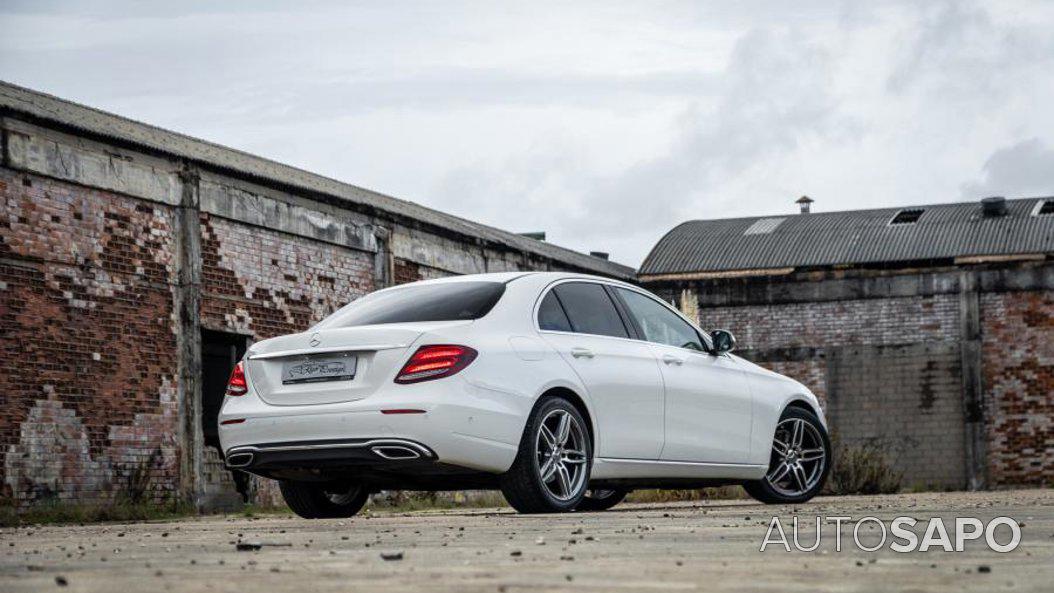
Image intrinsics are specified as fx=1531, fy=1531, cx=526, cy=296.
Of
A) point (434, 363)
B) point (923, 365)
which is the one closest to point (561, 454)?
point (434, 363)

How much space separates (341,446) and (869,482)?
9.80 m

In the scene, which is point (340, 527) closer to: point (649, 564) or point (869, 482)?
point (649, 564)

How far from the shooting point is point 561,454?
8.50m

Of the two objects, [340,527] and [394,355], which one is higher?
[394,355]

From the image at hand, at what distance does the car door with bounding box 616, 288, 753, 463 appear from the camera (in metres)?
9.45

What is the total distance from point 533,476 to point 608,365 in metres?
1.04

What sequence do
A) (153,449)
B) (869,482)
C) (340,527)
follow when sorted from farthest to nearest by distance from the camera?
(869,482) < (153,449) < (340,527)

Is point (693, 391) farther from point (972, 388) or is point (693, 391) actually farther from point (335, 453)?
point (972, 388)

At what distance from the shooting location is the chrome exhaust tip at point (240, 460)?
26.9 ft

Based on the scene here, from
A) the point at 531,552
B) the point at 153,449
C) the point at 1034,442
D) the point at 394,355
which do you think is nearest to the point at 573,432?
the point at 394,355

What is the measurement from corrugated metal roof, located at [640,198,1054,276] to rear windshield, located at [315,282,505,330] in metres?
18.1

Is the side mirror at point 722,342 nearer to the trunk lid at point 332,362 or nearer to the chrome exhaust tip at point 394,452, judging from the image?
the trunk lid at point 332,362

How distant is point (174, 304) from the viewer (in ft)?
47.3

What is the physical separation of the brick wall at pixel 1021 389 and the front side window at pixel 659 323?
14316mm
